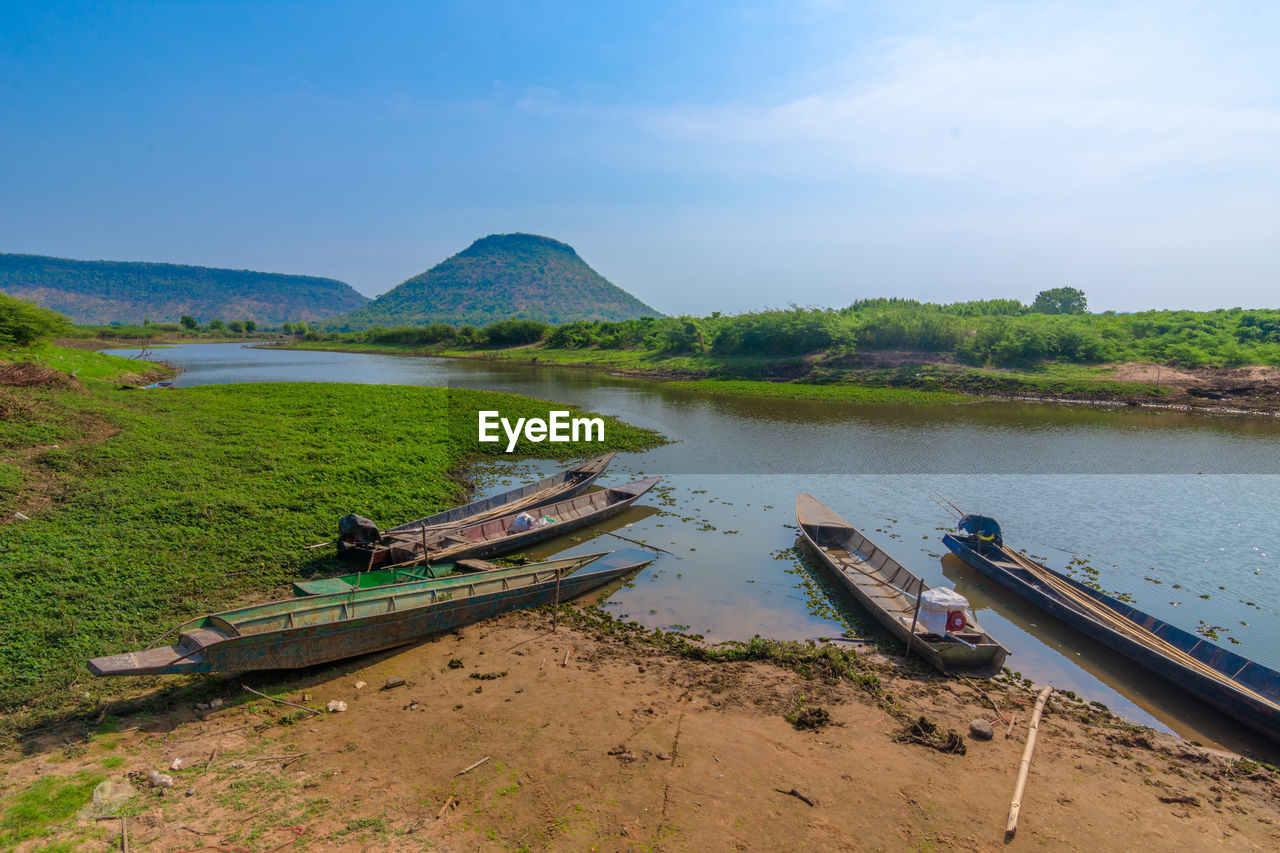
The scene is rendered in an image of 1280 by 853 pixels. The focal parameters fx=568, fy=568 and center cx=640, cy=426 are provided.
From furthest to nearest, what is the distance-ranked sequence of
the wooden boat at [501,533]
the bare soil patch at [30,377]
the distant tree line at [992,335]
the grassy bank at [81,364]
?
the distant tree line at [992,335] < the grassy bank at [81,364] < the bare soil patch at [30,377] < the wooden boat at [501,533]

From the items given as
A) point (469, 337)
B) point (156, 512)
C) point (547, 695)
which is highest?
point (469, 337)

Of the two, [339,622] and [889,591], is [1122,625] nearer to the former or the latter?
[889,591]

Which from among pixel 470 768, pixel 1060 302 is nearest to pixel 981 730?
pixel 470 768

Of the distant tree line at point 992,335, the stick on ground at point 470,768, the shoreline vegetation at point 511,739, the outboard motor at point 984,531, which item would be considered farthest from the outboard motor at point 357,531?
the distant tree line at point 992,335

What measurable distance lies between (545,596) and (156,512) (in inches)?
421

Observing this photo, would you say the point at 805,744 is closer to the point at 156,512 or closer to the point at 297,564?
the point at 297,564

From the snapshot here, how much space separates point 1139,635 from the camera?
1215 centimetres

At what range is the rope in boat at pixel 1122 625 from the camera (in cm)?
1048

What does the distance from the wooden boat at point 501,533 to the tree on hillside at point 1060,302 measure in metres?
101

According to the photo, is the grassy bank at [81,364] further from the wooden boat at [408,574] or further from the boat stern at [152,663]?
the boat stern at [152,663]

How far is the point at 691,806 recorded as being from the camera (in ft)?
24.8

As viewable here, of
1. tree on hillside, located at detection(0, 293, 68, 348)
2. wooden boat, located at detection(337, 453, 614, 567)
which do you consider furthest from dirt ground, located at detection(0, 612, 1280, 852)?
tree on hillside, located at detection(0, 293, 68, 348)

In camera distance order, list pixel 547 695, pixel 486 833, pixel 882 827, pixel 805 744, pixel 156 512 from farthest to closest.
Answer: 1. pixel 156 512
2. pixel 547 695
3. pixel 805 744
4. pixel 882 827
5. pixel 486 833

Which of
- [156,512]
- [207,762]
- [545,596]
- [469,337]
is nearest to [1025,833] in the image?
[545,596]
